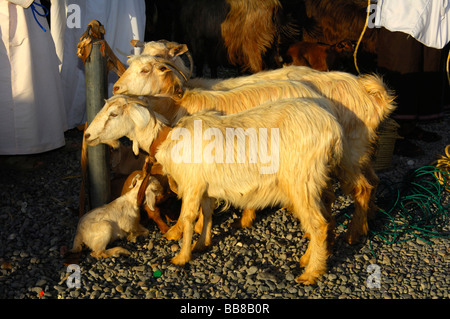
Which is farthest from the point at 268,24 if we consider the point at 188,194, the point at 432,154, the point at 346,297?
the point at 346,297

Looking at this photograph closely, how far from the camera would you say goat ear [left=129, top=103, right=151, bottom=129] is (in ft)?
12.5

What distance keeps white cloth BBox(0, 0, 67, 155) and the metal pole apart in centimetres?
117

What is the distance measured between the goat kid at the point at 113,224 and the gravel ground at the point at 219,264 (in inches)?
3.8

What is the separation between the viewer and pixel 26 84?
17.0 ft

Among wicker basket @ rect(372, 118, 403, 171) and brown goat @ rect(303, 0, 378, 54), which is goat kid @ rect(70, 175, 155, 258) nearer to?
wicker basket @ rect(372, 118, 403, 171)

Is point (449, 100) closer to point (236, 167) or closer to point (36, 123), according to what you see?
point (236, 167)

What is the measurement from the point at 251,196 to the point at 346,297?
3.46ft

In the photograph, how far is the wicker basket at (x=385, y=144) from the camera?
584 cm

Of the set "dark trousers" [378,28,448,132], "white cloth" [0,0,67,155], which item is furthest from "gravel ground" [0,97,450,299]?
"dark trousers" [378,28,448,132]

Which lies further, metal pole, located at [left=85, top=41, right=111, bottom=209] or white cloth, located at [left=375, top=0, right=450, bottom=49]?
white cloth, located at [left=375, top=0, right=450, bottom=49]

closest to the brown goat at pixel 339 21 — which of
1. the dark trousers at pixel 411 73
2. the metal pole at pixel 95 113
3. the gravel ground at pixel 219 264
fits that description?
the dark trousers at pixel 411 73

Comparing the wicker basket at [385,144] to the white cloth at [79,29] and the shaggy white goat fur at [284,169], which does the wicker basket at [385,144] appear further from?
the white cloth at [79,29]

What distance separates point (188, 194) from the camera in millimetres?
3828
